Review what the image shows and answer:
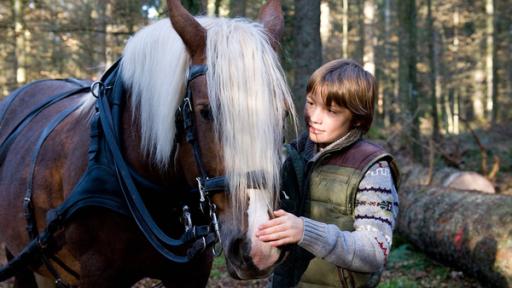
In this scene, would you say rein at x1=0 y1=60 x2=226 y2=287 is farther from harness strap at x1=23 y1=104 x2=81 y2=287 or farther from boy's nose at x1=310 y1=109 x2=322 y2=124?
boy's nose at x1=310 y1=109 x2=322 y2=124

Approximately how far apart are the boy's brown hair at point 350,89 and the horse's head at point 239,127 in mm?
150

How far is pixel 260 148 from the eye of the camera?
1.75 metres

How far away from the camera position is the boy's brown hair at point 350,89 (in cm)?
193

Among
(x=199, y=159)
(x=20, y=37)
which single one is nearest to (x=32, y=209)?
(x=199, y=159)

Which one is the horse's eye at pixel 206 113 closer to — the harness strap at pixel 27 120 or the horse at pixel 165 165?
the horse at pixel 165 165

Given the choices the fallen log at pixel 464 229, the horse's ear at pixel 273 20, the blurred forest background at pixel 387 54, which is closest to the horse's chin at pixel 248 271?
the horse's ear at pixel 273 20

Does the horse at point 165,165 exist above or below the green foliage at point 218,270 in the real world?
above

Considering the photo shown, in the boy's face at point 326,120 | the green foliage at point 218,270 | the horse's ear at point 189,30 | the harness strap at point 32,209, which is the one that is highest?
the horse's ear at point 189,30

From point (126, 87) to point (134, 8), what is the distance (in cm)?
618

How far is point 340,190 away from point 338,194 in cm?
2

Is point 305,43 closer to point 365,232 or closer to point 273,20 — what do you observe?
point 273,20

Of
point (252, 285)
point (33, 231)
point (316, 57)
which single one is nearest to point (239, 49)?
point (33, 231)

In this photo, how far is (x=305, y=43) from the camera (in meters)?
6.15

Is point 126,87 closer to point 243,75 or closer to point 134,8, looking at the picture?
point 243,75
